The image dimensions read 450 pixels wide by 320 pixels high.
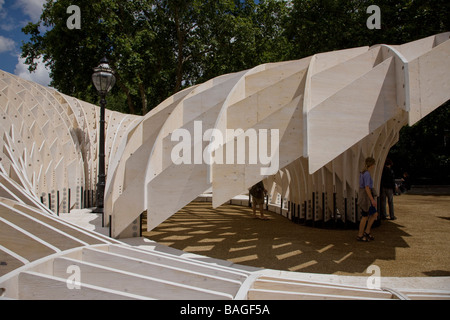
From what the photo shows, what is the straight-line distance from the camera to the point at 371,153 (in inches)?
370

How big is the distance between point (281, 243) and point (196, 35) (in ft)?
66.2

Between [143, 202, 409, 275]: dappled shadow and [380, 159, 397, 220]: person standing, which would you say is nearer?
[143, 202, 409, 275]: dappled shadow

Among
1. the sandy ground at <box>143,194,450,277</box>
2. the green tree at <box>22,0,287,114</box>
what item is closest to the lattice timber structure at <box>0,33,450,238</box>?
the sandy ground at <box>143,194,450,277</box>

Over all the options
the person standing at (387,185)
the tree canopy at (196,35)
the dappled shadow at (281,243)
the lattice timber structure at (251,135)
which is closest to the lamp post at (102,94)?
the lattice timber structure at (251,135)

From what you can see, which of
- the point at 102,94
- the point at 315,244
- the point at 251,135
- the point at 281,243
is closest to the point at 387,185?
the point at 315,244

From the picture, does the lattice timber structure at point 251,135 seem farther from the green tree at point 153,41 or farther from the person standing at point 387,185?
the green tree at point 153,41

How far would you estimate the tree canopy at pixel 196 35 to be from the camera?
A: 65.1 feet

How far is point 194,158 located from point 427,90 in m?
4.46

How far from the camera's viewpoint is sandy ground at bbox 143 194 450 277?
604cm

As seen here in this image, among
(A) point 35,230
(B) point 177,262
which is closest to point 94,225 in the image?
(A) point 35,230

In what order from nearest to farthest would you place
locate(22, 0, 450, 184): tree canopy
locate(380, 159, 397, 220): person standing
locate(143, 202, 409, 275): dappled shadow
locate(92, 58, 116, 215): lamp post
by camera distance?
1. locate(143, 202, 409, 275): dappled shadow
2. locate(92, 58, 116, 215): lamp post
3. locate(380, 159, 397, 220): person standing
4. locate(22, 0, 450, 184): tree canopy

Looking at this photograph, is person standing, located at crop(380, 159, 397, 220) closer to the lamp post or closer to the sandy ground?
the sandy ground

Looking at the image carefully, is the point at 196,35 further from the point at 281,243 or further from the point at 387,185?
the point at 281,243

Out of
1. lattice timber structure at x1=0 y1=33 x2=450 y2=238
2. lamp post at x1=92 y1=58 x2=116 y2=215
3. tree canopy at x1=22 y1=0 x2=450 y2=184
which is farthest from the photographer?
tree canopy at x1=22 y1=0 x2=450 y2=184
